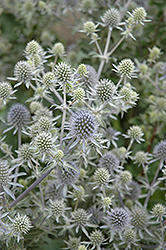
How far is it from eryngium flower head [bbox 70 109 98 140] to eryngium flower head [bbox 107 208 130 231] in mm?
494

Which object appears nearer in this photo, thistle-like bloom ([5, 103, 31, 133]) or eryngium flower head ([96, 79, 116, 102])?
eryngium flower head ([96, 79, 116, 102])

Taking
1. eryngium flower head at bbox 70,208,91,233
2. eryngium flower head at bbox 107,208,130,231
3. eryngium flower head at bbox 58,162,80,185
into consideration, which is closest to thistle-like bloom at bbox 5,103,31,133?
eryngium flower head at bbox 58,162,80,185

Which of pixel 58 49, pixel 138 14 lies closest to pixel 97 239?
pixel 58 49

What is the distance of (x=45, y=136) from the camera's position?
4.42 feet

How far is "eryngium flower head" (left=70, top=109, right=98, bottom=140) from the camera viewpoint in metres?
1.31

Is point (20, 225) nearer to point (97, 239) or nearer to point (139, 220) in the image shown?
point (97, 239)

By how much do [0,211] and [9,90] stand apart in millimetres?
644

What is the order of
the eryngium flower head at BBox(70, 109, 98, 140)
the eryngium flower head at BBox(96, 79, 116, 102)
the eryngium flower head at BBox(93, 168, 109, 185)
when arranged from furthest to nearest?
the eryngium flower head at BBox(93, 168, 109, 185)
the eryngium flower head at BBox(96, 79, 116, 102)
the eryngium flower head at BBox(70, 109, 98, 140)

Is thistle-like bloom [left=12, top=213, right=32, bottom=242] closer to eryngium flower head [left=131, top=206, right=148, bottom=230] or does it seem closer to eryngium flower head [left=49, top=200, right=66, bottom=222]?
eryngium flower head [left=49, top=200, right=66, bottom=222]

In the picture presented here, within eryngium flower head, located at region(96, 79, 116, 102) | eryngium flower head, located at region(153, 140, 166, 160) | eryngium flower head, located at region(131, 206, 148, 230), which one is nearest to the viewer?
eryngium flower head, located at region(96, 79, 116, 102)

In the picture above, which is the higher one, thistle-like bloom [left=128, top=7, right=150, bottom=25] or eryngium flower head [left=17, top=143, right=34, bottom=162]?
thistle-like bloom [left=128, top=7, right=150, bottom=25]

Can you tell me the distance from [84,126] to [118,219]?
1.92 ft

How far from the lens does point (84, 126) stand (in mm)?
1304

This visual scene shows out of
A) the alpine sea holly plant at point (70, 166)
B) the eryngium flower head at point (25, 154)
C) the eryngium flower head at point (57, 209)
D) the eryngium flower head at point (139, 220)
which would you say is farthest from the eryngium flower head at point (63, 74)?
the eryngium flower head at point (139, 220)
